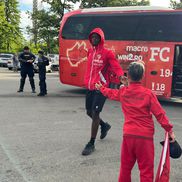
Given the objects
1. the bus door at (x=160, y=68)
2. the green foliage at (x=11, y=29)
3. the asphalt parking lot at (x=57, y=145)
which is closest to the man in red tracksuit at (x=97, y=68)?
the asphalt parking lot at (x=57, y=145)

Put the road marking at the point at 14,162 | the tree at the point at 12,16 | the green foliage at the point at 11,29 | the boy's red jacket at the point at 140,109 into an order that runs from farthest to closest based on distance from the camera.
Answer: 1. the tree at the point at 12,16
2. the green foliage at the point at 11,29
3. the road marking at the point at 14,162
4. the boy's red jacket at the point at 140,109

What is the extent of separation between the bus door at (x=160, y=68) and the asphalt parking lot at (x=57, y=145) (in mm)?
865

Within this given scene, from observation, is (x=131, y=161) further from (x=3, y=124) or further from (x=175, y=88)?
(x=175, y=88)

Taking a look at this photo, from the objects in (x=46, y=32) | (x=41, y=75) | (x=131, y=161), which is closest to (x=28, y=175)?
(x=131, y=161)

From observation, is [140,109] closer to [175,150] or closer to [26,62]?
[175,150]

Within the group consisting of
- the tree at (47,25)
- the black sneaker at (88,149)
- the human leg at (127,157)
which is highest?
the tree at (47,25)

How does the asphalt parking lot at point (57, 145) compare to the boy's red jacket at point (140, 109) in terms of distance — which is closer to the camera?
the boy's red jacket at point (140, 109)

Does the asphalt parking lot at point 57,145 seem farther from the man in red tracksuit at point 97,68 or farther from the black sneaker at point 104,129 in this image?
the man in red tracksuit at point 97,68

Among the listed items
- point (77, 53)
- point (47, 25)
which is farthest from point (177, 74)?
point (47, 25)

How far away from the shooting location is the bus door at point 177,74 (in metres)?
10.8

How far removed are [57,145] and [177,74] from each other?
6162 mm

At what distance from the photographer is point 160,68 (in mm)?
10883

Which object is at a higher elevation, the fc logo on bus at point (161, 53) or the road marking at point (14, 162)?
the fc logo on bus at point (161, 53)

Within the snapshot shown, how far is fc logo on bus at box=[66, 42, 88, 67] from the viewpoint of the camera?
12.6 meters
